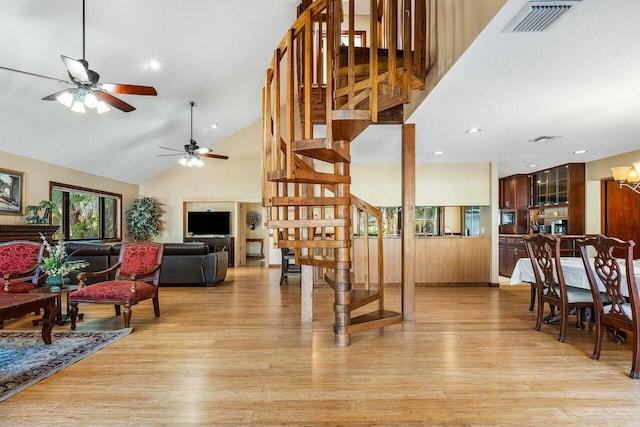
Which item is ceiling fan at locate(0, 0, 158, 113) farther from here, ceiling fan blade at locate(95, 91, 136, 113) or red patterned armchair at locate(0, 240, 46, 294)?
red patterned armchair at locate(0, 240, 46, 294)

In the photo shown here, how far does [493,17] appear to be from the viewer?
1947 millimetres

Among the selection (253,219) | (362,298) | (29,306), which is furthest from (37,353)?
(253,219)

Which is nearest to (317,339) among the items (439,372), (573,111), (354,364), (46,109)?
(354,364)

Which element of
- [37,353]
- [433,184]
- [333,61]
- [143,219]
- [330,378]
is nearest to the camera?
[330,378]

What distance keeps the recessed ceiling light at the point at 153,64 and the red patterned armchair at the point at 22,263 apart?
9.01 feet

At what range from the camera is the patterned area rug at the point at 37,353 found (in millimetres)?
2555

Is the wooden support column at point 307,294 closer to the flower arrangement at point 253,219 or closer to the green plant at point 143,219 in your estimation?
the green plant at point 143,219

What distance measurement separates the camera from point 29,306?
301cm

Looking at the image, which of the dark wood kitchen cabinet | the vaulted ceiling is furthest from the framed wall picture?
the dark wood kitchen cabinet

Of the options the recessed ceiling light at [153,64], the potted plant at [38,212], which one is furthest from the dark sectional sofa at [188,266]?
the recessed ceiling light at [153,64]

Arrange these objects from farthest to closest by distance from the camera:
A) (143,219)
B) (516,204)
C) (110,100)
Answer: (143,219) → (516,204) → (110,100)

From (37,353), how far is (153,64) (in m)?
3.81

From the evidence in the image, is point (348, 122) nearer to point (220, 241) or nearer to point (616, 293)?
point (616, 293)

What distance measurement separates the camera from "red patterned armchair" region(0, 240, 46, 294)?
4152 millimetres
